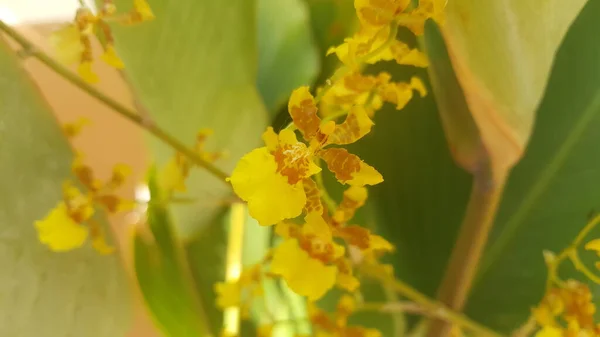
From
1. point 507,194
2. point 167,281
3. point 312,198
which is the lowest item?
point 167,281

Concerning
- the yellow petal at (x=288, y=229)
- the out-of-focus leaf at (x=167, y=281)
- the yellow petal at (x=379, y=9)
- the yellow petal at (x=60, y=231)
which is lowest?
the out-of-focus leaf at (x=167, y=281)

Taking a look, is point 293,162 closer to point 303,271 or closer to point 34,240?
point 303,271

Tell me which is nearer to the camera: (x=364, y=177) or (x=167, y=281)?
(x=364, y=177)

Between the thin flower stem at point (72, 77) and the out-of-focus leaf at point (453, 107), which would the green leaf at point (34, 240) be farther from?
the out-of-focus leaf at point (453, 107)

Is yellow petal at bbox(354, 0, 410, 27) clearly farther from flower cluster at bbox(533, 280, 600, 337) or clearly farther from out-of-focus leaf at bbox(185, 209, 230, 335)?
out-of-focus leaf at bbox(185, 209, 230, 335)

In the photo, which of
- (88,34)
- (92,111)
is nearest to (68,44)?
(88,34)

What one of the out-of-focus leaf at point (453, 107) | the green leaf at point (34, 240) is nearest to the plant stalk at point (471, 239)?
the out-of-focus leaf at point (453, 107)
